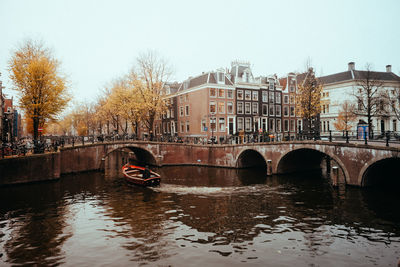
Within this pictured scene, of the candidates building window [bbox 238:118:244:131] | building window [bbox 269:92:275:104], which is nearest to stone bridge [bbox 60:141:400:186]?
building window [bbox 238:118:244:131]

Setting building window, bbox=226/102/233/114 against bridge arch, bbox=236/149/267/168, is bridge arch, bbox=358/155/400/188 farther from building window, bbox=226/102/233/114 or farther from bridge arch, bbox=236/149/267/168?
building window, bbox=226/102/233/114

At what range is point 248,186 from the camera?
70.2 feet

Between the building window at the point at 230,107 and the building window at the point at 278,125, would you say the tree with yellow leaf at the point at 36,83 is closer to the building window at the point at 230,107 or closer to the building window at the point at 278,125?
the building window at the point at 230,107

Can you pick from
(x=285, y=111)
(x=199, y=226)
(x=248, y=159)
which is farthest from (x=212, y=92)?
(x=199, y=226)

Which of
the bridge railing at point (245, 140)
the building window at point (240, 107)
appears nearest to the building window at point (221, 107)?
the building window at point (240, 107)

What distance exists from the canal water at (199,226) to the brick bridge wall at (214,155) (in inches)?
75.8

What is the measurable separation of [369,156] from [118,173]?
916 inches

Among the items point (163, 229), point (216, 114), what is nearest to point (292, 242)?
point (163, 229)

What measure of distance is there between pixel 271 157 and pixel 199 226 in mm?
16372

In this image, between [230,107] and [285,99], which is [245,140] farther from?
[285,99]

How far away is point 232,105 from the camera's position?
138 ft

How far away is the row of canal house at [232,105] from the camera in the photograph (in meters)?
40.6

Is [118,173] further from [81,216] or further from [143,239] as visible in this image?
[143,239]

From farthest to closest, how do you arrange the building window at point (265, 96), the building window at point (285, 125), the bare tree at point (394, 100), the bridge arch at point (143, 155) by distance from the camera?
the building window at point (285, 125) → the building window at point (265, 96) → the bridge arch at point (143, 155) → the bare tree at point (394, 100)
